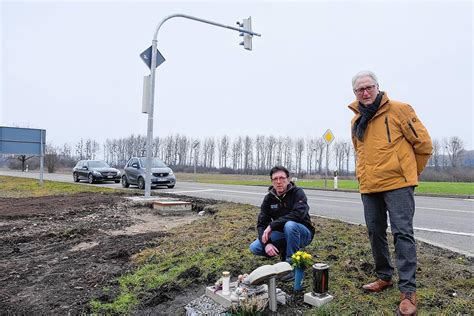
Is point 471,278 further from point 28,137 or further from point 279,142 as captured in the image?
point 279,142

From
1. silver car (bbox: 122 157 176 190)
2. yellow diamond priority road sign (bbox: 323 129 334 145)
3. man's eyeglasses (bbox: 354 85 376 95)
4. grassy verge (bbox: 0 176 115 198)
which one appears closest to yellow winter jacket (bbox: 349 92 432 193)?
man's eyeglasses (bbox: 354 85 376 95)

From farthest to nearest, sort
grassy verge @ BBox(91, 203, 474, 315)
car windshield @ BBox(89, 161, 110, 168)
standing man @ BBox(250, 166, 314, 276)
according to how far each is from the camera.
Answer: car windshield @ BBox(89, 161, 110, 168)
standing man @ BBox(250, 166, 314, 276)
grassy verge @ BBox(91, 203, 474, 315)

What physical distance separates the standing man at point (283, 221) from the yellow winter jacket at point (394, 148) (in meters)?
0.83

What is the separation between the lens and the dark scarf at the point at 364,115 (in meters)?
3.04

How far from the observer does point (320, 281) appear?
2990 millimetres

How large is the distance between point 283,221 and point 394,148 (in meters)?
1.33

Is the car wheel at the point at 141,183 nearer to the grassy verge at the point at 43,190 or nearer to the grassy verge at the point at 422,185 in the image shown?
the grassy verge at the point at 43,190

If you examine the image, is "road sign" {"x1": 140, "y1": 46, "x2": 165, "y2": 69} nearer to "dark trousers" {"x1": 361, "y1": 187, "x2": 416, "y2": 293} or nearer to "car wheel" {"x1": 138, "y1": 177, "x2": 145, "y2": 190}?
"car wheel" {"x1": 138, "y1": 177, "x2": 145, "y2": 190}

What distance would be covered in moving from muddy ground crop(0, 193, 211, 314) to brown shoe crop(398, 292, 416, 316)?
185 centimetres

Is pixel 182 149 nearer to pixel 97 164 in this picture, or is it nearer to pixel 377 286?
pixel 97 164

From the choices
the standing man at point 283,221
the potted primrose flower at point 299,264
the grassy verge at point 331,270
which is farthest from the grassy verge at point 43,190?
the potted primrose flower at point 299,264

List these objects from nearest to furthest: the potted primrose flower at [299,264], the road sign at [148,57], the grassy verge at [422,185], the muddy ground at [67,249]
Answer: the potted primrose flower at [299,264]
the muddy ground at [67,249]
the road sign at [148,57]
the grassy verge at [422,185]

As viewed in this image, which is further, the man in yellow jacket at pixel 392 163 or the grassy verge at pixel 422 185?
the grassy verge at pixel 422 185

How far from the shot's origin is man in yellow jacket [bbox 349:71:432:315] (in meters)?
2.87
